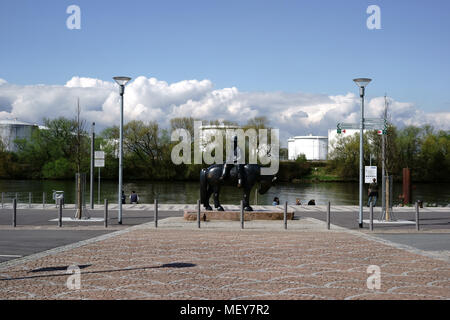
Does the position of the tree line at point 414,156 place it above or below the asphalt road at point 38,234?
above

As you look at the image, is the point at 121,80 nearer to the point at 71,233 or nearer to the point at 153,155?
the point at 71,233

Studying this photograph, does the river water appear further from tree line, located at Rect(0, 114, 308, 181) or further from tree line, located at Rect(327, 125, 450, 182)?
tree line, located at Rect(327, 125, 450, 182)

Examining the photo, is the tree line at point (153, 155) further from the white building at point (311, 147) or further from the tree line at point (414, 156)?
the white building at point (311, 147)

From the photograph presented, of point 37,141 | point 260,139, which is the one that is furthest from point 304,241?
point 37,141

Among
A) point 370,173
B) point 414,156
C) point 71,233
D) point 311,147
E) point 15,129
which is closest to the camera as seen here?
point 71,233

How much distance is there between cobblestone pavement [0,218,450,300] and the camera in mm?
7559

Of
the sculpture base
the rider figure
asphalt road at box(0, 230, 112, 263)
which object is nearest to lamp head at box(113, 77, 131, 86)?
the rider figure

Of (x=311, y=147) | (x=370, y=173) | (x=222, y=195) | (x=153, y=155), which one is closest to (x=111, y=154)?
(x=153, y=155)

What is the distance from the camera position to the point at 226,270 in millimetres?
9422

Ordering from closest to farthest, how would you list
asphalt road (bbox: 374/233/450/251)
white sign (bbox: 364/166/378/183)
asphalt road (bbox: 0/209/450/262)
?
asphalt road (bbox: 0/209/450/262)
asphalt road (bbox: 374/233/450/251)
white sign (bbox: 364/166/378/183)

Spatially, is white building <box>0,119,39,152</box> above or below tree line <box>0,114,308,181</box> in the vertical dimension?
above

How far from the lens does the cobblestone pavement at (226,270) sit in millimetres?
7559

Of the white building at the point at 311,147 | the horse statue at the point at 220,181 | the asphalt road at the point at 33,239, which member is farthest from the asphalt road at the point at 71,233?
the white building at the point at 311,147
